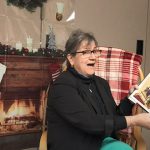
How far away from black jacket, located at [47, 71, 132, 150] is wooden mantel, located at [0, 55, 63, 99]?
0.80m

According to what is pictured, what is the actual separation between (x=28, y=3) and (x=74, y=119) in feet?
4.31

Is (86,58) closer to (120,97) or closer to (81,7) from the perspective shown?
(120,97)

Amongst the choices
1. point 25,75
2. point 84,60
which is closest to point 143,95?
point 84,60

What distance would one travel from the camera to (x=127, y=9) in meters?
3.32

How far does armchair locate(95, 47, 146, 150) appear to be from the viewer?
7.12 feet

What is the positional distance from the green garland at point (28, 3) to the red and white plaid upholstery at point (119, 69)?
0.76m

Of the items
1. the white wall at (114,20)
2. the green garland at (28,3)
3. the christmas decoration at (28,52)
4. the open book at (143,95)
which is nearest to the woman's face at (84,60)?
the open book at (143,95)

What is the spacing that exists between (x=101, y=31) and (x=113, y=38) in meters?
0.18

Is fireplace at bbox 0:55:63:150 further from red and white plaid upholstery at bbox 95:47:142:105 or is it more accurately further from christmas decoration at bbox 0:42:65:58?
red and white plaid upholstery at bbox 95:47:142:105

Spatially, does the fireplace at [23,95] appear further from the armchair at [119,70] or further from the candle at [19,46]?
the armchair at [119,70]

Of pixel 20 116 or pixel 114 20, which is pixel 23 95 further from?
pixel 114 20

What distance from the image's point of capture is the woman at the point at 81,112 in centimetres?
160

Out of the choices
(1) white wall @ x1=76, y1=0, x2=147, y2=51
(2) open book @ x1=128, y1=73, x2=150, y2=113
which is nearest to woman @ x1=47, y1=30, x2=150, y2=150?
(2) open book @ x1=128, y1=73, x2=150, y2=113

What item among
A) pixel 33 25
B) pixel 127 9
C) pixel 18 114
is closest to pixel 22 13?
pixel 33 25
